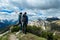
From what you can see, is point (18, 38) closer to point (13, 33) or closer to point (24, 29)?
point (24, 29)

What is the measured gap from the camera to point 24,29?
41312 millimetres

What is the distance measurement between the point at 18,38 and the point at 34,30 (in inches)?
281

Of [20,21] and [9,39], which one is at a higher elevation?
[20,21]

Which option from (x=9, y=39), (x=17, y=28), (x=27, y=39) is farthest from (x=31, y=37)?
(x=17, y=28)

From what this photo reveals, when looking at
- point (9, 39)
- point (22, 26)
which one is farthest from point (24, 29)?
point (9, 39)

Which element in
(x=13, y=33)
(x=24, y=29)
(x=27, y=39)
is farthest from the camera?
(x=13, y=33)

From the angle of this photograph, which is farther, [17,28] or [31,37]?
[17,28]

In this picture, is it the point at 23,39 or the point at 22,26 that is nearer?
the point at 23,39

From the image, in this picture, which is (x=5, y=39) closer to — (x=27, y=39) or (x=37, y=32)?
(x=27, y=39)

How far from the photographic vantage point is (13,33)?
44625mm

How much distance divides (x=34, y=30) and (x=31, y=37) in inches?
263

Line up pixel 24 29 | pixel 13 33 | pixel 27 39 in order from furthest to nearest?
pixel 13 33 → pixel 24 29 → pixel 27 39

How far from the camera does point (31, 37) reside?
39.3 meters

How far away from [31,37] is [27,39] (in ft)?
4.25
